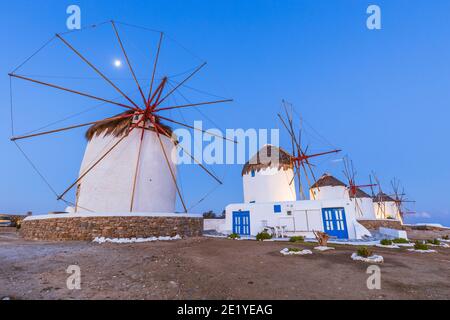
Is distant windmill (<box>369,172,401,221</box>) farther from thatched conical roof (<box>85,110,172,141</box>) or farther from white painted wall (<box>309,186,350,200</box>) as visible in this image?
thatched conical roof (<box>85,110,172,141</box>)

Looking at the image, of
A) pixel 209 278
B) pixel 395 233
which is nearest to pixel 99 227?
pixel 209 278

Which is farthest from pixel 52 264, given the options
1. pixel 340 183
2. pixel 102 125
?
pixel 340 183

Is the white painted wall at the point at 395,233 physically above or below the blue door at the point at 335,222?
below

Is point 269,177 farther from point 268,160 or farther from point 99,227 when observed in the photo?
point 99,227

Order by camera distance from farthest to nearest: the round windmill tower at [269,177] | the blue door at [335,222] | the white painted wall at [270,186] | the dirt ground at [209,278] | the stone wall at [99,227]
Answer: the round windmill tower at [269,177] < the white painted wall at [270,186] < the blue door at [335,222] < the stone wall at [99,227] < the dirt ground at [209,278]

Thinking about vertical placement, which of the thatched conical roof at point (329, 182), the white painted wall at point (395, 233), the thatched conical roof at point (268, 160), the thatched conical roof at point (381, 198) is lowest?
the white painted wall at point (395, 233)

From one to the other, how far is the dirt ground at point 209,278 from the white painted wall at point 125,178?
712 cm

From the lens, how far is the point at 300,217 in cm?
1736

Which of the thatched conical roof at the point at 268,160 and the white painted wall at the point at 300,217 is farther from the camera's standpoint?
the thatched conical roof at the point at 268,160

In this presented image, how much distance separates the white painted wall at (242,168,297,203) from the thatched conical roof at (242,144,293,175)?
0.54 meters

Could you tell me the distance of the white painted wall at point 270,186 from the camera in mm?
25000

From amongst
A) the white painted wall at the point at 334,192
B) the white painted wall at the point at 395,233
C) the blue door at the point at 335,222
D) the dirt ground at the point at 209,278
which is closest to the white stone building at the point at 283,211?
the blue door at the point at 335,222

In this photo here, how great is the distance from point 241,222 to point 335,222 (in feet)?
26.7

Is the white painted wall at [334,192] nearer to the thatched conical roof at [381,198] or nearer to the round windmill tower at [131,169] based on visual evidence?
the thatched conical roof at [381,198]
